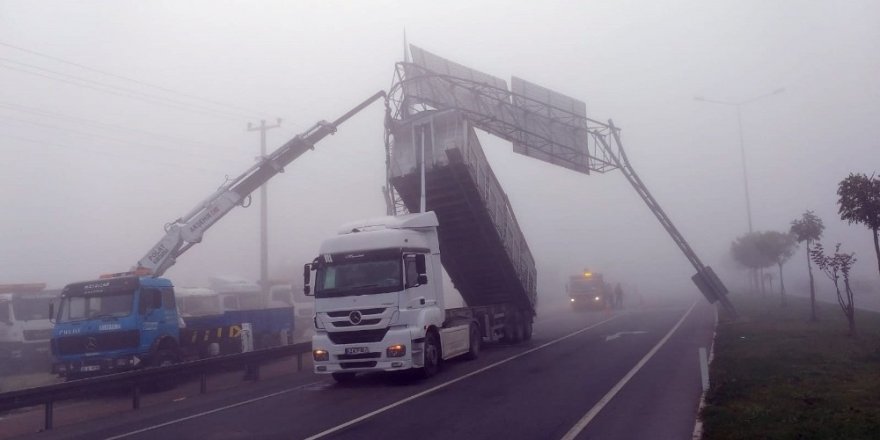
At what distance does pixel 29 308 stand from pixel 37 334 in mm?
1054

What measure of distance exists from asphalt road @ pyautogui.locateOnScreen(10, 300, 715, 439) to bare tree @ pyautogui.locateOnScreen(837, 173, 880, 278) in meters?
5.40

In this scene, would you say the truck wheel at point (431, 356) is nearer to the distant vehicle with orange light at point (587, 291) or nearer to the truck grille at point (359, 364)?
the truck grille at point (359, 364)

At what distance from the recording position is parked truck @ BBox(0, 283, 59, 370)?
2330 centimetres

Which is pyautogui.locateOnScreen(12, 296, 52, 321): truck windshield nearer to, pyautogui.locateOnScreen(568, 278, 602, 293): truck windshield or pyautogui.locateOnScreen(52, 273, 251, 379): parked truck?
pyautogui.locateOnScreen(52, 273, 251, 379): parked truck

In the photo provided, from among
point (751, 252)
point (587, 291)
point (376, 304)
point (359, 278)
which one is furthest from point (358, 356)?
point (751, 252)

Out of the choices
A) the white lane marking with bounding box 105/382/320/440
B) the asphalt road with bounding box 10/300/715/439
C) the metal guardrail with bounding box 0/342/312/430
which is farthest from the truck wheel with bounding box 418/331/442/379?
the metal guardrail with bounding box 0/342/312/430

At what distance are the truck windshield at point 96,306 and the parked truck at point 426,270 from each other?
5.38 meters

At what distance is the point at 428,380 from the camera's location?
15.9 m

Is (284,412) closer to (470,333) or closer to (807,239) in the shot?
(470,333)

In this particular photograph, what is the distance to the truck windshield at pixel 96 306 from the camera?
18031 mm

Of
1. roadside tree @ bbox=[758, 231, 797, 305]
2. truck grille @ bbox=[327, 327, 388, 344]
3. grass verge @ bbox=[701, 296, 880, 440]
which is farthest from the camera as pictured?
roadside tree @ bbox=[758, 231, 797, 305]

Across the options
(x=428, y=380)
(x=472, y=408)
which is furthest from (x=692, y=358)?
(x=472, y=408)

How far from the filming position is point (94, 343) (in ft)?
57.8

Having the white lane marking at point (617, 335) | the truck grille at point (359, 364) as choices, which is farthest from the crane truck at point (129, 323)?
the white lane marking at point (617, 335)
